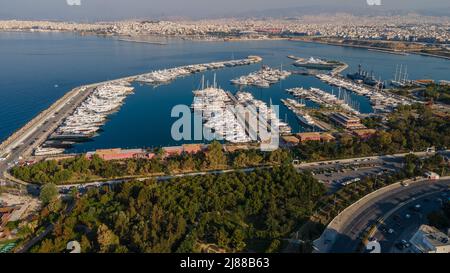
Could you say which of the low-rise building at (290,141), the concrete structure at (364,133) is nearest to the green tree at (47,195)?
the low-rise building at (290,141)

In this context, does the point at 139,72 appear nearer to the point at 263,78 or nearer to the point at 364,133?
the point at 263,78

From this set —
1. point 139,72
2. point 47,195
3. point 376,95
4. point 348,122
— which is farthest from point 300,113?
point 139,72

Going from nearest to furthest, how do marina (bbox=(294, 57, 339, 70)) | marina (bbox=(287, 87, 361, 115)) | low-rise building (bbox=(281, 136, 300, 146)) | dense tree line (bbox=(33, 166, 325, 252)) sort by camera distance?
dense tree line (bbox=(33, 166, 325, 252)), low-rise building (bbox=(281, 136, 300, 146)), marina (bbox=(287, 87, 361, 115)), marina (bbox=(294, 57, 339, 70))

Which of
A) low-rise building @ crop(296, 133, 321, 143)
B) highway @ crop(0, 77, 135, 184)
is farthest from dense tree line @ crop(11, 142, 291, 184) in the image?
low-rise building @ crop(296, 133, 321, 143)

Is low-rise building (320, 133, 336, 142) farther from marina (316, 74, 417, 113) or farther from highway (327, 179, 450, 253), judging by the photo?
marina (316, 74, 417, 113)

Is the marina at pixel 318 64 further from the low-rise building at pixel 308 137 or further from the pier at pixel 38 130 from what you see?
the low-rise building at pixel 308 137

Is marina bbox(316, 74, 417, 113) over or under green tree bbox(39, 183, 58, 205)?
over
